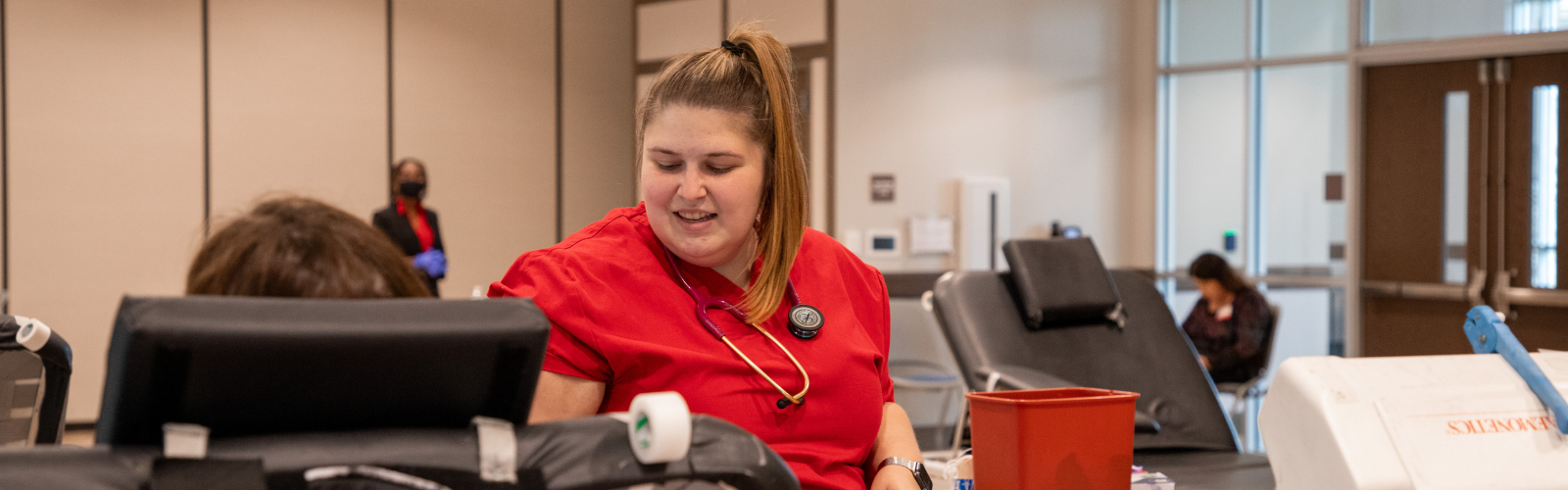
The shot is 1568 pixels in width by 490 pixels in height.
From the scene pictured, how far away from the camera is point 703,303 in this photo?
117cm

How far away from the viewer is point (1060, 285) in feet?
8.09

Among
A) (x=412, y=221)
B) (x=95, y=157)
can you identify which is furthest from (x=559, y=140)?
(x=95, y=157)

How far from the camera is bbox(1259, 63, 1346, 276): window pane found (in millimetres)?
5184

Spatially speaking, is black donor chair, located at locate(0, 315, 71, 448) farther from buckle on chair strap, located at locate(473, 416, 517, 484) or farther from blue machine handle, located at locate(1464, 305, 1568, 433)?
blue machine handle, located at locate(1464, 305, 1568, 433)

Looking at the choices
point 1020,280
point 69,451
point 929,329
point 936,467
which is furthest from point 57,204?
point 69,451

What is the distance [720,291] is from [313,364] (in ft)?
2.29

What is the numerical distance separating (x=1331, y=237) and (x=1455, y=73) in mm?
893

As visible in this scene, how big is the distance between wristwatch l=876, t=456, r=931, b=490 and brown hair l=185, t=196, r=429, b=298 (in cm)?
70

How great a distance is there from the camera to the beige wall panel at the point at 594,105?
6.00 metres

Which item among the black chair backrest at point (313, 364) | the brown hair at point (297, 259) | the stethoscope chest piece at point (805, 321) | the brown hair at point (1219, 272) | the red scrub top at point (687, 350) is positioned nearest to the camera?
the black chair backrest at point (313, 364)

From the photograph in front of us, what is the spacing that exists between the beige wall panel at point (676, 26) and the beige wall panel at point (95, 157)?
2.13m

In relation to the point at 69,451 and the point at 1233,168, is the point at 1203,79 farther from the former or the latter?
the point at 69,451

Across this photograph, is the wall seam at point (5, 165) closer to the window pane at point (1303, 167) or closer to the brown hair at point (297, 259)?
the brown hair at point (297, 259)

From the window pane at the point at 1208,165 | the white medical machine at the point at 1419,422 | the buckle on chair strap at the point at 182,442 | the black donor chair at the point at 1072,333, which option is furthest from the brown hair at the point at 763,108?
the window pane at the point at 1208,165
